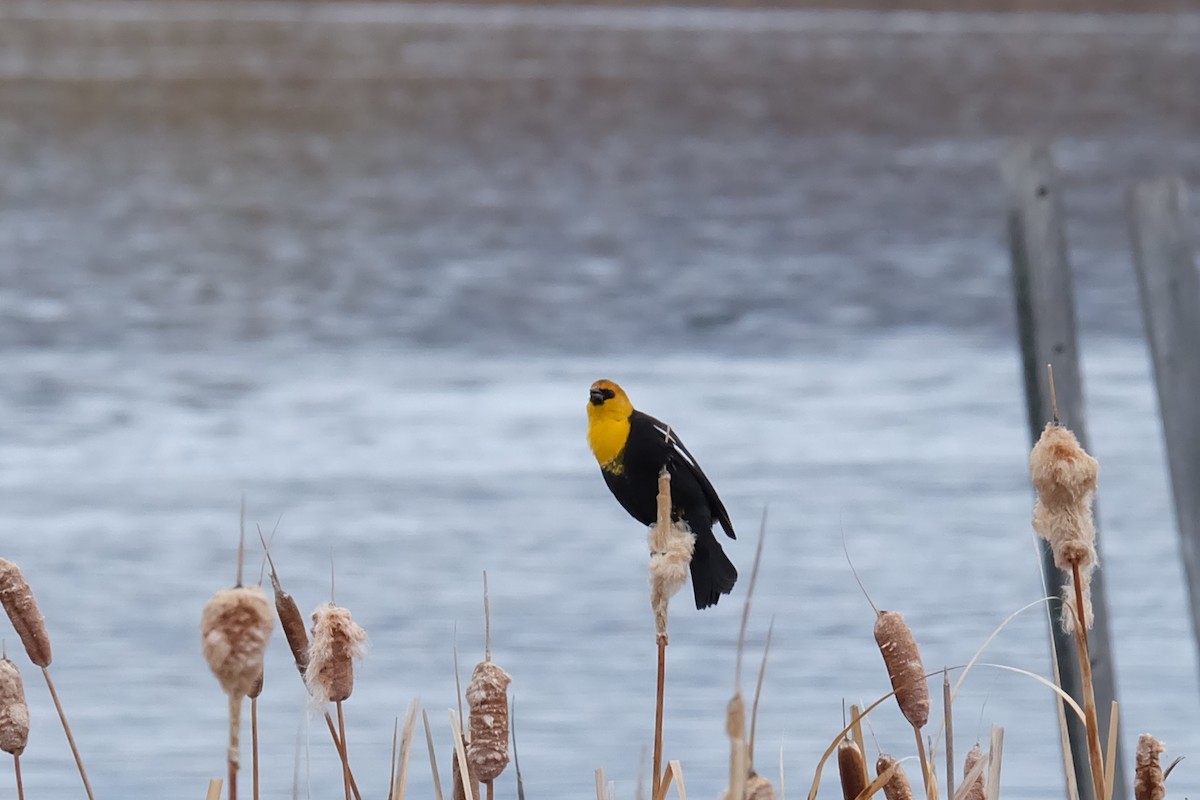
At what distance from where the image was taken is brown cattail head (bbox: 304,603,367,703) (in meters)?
0.47

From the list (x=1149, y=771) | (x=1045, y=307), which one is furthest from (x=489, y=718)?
(x=1045, y=307)

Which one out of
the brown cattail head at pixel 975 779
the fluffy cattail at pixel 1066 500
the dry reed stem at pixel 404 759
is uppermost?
the fluffy cattail at pixel 1066 500

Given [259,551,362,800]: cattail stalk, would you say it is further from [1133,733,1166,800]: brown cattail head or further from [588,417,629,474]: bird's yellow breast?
[1133,733,1166,800]: brown cattail head

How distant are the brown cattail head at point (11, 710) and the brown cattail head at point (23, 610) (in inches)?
1.0

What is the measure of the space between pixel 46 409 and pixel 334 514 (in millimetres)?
966

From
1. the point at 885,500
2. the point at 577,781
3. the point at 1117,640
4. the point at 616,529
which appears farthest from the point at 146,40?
the point at 1117,640

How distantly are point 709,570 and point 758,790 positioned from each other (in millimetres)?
178

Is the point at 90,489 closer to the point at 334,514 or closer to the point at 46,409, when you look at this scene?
the point at 46,409

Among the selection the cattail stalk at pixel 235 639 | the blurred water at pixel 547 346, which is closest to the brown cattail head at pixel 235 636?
the cattail stalk at pixel 235 639

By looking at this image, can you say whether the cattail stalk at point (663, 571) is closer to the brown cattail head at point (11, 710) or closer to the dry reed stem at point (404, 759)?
the dry reed stem at point (404, 759)

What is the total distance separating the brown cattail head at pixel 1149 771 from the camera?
0.50m

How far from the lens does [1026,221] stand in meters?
1.97

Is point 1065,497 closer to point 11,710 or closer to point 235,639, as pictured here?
point 235,639

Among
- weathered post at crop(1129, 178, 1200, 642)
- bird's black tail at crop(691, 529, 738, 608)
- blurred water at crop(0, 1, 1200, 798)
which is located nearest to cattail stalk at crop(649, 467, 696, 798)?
bird's black tail at crop(691, 529, 738, 608)
